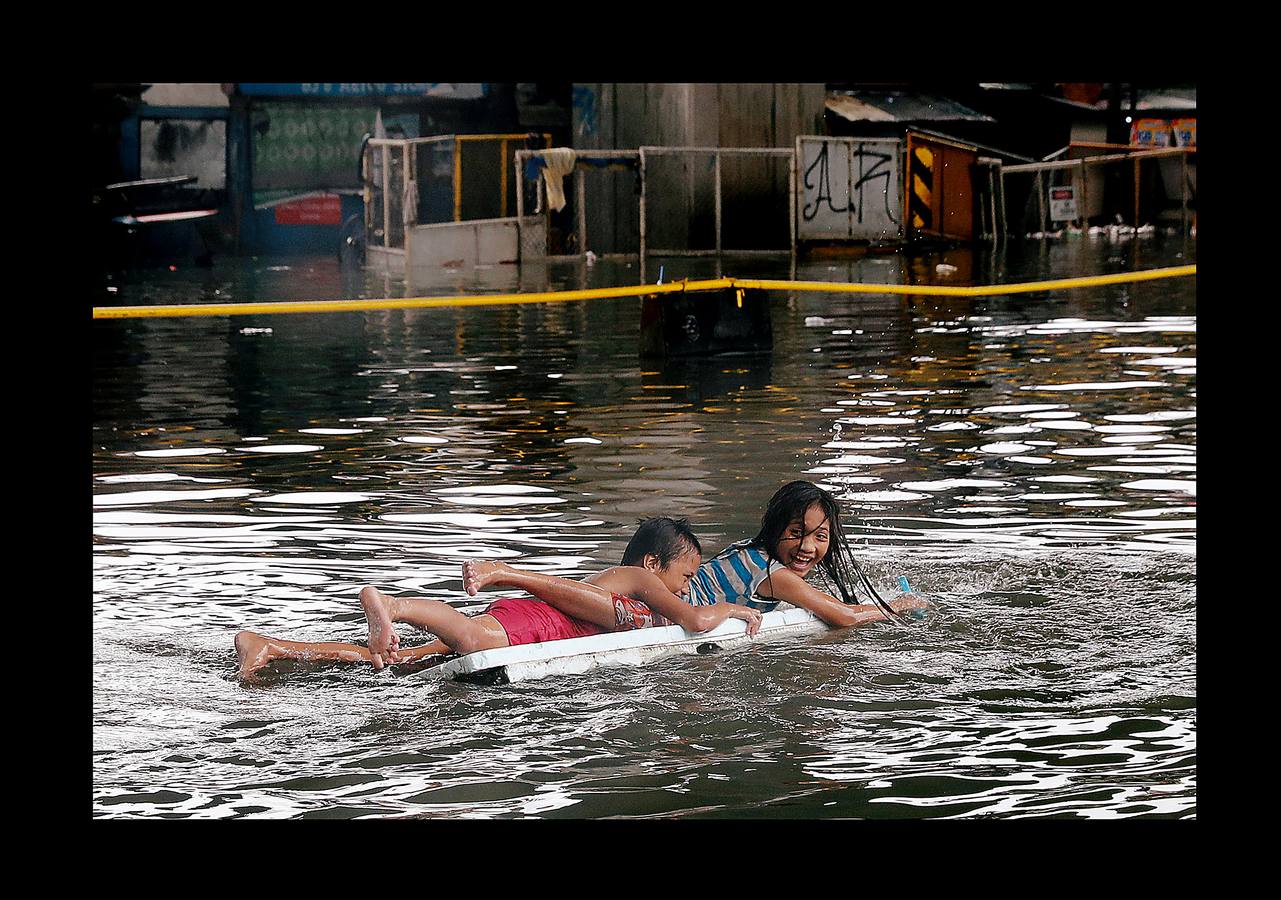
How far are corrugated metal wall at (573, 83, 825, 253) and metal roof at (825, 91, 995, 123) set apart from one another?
9.25ft

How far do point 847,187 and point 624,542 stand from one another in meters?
20.7

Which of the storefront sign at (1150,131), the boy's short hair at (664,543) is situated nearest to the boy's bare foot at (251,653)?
the boy's short hair at (664,543)

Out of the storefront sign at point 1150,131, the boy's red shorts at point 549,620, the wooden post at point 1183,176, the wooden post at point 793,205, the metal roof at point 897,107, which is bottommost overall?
the boy's red shorts at point 549,620

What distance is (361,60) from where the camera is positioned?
13.1 ft

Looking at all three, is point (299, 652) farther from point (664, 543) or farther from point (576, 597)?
point (664, 543)

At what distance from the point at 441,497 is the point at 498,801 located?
15.2 feet

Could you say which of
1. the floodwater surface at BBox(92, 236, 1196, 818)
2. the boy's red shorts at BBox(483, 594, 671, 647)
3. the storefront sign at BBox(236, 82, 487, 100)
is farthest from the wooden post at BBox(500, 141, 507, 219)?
the boy's red shorts at BBox(483, 594, 671, 647)

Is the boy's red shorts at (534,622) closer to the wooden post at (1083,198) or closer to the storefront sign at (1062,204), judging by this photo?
the wooden post at (1083,198)

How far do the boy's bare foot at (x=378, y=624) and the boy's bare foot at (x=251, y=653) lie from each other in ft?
1.17

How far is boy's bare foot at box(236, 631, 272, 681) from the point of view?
648 cm

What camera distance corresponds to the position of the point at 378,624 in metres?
6.45

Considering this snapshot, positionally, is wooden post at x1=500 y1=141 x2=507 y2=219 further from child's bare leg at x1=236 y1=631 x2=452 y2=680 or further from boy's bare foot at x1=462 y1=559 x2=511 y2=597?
boy's bare foot at x1=462 y1=559 x2=511 y2=597

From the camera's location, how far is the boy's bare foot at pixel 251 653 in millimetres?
6480

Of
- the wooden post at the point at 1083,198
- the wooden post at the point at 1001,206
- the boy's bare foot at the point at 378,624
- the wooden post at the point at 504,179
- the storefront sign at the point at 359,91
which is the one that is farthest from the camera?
the wooden post at the point at 1083,198
